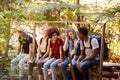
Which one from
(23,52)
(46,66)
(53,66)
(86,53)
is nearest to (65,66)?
(53,66)

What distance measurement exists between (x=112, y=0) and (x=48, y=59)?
4.34 metres

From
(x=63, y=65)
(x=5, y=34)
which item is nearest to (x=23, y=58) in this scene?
(x=63, y=65)

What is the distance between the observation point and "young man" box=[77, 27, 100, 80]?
561 cm

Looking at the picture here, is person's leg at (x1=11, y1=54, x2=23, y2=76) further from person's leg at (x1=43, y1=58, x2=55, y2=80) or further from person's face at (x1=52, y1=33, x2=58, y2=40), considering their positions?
person's face at (x1=52, y1=33, x2=58, y2=40)

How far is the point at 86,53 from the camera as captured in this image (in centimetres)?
577

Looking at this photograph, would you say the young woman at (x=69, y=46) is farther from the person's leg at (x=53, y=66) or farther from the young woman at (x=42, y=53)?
the young woman at (x=42, y=53)

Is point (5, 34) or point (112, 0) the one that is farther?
point (112, 0)

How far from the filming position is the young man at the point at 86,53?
18.4ft

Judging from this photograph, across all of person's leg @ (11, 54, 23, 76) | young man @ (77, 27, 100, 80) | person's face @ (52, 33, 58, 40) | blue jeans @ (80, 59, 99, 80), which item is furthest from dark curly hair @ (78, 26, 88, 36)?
person's leg @ (11, 54, 23, 76)

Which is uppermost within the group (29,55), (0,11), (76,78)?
(0,11)

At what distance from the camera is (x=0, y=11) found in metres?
3.41

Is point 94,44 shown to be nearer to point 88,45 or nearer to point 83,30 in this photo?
point 88,45

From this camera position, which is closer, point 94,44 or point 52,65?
point 94,44

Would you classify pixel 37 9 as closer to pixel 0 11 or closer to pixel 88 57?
pixel 88 57
